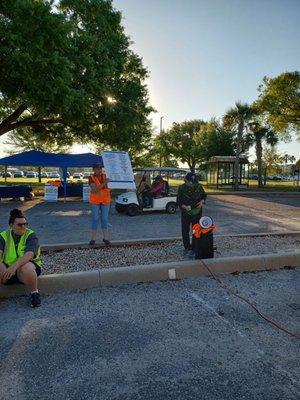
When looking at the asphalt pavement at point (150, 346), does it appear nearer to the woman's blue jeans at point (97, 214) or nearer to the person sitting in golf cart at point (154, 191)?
the woman's blue jeans at point (97, 214)

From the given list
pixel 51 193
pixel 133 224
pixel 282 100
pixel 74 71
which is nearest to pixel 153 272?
pixel 133 224

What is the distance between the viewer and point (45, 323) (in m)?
4.12

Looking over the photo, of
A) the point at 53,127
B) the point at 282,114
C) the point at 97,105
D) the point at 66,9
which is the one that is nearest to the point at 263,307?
the point at 97,105

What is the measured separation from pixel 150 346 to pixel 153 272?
224cm

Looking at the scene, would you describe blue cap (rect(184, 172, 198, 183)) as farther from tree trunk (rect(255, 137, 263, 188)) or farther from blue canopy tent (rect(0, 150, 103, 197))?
tree trunk (rect(255, 137, 263, 188))

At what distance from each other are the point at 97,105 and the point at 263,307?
2001cm

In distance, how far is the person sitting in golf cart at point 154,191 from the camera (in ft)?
46.4

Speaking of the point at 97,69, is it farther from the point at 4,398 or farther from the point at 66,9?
the point at 4,398

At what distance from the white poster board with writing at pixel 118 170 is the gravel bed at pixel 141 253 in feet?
17.2

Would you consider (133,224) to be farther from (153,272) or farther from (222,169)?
(222,169)

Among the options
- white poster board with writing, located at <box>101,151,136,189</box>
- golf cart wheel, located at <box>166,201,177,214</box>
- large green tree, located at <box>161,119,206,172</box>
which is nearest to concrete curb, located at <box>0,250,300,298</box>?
white poster board with writing, located at <box>101,151,136,189</box>

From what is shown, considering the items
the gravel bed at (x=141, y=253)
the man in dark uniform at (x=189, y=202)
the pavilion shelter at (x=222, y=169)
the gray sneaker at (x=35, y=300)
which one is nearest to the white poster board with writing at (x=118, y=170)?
the gravel bed at (x=141, y=253)

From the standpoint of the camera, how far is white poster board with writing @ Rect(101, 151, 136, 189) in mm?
13015

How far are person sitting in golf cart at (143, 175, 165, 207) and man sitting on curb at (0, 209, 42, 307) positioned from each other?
366 inches
